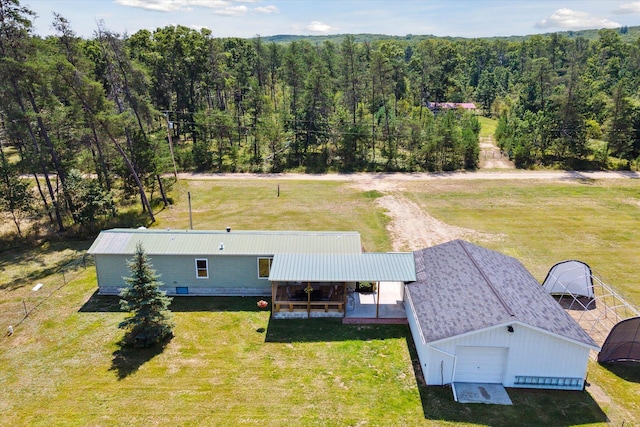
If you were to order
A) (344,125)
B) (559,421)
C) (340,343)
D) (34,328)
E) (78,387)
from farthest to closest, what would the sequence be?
(344,125) → (34,328) → (340,343) → (78,387) → (559,421)

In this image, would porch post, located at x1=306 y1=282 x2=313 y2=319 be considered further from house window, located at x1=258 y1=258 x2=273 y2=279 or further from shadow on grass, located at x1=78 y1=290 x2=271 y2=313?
house window, located at x1=258 y1=258 x2=273 y2=279

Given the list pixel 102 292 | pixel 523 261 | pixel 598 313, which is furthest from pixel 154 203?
pixel 598 313

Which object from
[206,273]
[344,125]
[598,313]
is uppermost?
[344,125]

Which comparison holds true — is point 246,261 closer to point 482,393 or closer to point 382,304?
→ point 382,304

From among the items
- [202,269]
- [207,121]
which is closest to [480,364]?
[202,269]

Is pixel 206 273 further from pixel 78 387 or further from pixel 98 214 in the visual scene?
pixel 98 214

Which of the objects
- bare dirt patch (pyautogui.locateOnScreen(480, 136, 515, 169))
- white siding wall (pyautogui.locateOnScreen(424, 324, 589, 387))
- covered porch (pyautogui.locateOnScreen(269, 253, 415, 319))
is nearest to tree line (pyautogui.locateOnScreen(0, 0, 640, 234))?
bare dirt patch (pyautogui.locateOnScreen(480, 136, 515, 169))
